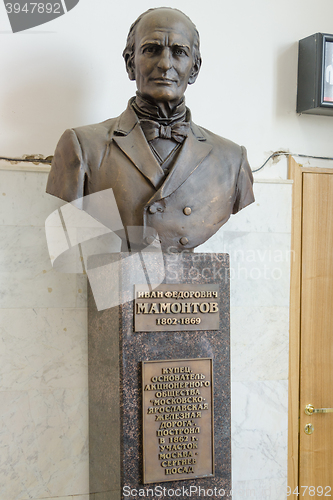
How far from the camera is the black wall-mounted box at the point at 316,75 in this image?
2754 millimetres

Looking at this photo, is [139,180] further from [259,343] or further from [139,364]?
[259,343]

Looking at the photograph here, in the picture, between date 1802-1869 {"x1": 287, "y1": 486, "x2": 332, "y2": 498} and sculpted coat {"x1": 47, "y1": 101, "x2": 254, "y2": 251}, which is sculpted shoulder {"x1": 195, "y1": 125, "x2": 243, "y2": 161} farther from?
date 1802-1869 {"x1": 287, "y1": 486, "x2": 332, "y2": 498}

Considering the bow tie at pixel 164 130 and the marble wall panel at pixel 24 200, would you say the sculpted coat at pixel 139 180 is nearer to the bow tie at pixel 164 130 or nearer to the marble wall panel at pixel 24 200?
the bow tie at pixel 164 130

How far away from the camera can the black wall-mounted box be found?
275 centimetres

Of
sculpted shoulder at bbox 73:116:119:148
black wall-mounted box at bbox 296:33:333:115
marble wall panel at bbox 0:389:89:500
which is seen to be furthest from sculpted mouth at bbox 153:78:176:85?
marble wall panel at bbox 0:389:89:500

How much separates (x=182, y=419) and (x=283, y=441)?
1.08m

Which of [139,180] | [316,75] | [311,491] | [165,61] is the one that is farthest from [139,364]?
[316,75]

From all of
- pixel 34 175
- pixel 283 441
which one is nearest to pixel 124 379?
pixel 34 175

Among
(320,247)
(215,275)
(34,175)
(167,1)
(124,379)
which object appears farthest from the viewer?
(320,247)

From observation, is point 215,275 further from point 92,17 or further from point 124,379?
point 92,17

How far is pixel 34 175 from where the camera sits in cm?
249

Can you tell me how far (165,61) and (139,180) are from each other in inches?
17.4

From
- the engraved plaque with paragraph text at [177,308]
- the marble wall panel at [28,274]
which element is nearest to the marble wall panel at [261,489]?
the engraved plaque with paragraph text at [177,308]

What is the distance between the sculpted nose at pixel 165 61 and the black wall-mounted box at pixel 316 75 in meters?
1.12
